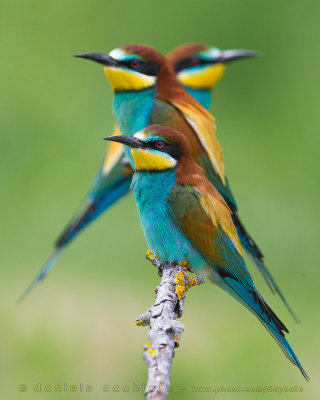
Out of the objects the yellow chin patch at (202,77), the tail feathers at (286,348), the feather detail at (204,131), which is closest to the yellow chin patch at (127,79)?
the feather detail at (204,131)

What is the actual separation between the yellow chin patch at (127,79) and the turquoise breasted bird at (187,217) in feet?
1.27

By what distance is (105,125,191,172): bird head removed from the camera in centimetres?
175

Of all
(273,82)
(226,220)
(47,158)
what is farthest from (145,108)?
(273,82)

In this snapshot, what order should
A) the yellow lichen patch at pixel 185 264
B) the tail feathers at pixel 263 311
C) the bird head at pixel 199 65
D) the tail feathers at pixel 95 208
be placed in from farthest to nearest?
the bird head at pixel 199 65 → the tail feathers at pixel 95 208 → the yellow lichen patch at pixel 185 264 → the tail feathers at pixel 263 311

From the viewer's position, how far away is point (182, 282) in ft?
5.74

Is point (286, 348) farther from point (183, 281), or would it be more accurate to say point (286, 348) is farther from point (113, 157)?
point (113, 157)

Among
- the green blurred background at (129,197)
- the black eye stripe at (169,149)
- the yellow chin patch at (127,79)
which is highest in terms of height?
the yellow chin patch at (127,79)

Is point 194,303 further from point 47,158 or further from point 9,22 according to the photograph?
point 9,22

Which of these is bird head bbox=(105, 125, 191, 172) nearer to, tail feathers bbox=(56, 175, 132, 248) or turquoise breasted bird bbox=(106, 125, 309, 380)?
turquoise breasted bird bbox=(106, 125, 309, 380)

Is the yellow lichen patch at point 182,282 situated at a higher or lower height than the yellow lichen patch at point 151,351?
lower

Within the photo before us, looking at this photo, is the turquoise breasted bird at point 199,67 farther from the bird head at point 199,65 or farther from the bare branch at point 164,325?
the bare branch at point 164,325

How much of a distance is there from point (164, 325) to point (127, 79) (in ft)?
3.10

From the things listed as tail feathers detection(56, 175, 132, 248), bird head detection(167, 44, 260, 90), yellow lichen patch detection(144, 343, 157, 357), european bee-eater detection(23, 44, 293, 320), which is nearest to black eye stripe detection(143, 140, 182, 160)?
european bee-eater detection(23, 44, 293, 320)

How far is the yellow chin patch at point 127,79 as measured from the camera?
2.11 metres
